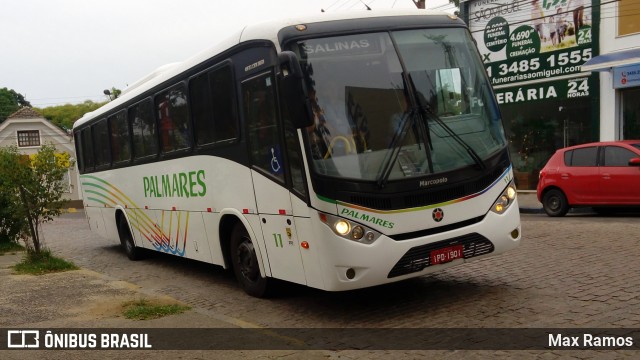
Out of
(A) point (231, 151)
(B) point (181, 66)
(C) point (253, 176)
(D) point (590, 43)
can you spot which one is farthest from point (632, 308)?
(D) point (590, 43)

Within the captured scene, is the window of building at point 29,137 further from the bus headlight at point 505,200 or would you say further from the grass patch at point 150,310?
the bus headlight at point 505,200

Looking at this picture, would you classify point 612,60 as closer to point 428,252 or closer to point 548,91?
point 548,91

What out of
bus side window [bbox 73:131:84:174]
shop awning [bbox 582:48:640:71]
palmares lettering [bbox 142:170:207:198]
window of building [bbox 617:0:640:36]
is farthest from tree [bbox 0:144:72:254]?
window of building [bbox 617:0:640:36]

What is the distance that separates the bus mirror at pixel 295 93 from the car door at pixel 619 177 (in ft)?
32.2

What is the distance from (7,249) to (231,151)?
9932mm

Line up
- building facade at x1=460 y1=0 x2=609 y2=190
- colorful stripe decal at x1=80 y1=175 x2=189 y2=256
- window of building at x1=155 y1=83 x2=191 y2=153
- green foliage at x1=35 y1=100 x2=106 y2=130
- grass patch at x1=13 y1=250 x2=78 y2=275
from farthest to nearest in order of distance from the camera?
green foliage at x1=35 y1=100 x2=106 y2=130, building facade at x1=460 y1=0 x2=609 y2=190, grass patch at x1=13 y1=250 x2=78 y2=275, colorful stripe decal at x1=80 y1=175 x2=189 y2=256, window of building at x1=155 y1=83 x2=191 y2=153

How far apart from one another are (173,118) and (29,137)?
183ft

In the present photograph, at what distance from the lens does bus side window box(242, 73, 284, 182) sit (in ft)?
21.5

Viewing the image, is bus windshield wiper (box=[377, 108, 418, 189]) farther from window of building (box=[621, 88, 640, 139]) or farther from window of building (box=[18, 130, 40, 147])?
window of building (box=[18, 130, 40, 147])

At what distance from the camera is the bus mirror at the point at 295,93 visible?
5.80 m

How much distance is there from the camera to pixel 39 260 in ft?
37.3

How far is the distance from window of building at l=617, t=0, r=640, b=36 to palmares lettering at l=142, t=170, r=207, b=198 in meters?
16.1

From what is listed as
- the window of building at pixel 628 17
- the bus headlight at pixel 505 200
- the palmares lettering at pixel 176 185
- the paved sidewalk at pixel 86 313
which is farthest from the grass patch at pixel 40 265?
the window of building at pixel 628 17

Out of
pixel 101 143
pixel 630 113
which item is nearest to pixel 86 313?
pixel 101 143
